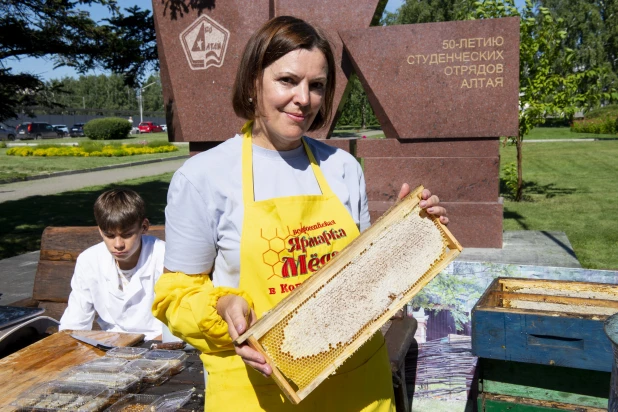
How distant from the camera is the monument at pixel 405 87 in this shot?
7039mm

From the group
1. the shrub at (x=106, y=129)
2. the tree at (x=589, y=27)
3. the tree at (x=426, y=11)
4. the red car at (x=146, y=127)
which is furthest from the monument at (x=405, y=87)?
the red car at (x=146, y=127)

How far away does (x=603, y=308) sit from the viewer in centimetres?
287

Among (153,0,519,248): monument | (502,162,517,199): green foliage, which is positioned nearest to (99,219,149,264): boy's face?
(153,0,519,248): monument

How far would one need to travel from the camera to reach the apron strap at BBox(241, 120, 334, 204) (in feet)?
5.97

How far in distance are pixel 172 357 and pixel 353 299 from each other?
1.33 metres

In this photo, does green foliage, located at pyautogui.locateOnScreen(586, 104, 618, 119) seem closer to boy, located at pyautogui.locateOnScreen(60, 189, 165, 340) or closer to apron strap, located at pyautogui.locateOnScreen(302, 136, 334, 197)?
boy, located at pyautogui.locateOnScreen(60, 189, 165, 340)

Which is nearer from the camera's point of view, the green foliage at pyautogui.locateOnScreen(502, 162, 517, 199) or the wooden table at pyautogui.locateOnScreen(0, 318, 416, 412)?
the wooden table at pyautogui.locateOnScreen(0, 318, 416, 412)

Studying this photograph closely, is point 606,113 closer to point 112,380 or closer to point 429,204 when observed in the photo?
point 429,204

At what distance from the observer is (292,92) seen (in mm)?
1819

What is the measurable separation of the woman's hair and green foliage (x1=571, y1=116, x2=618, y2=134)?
4187 cm

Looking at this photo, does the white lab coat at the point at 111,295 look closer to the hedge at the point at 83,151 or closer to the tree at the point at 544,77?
the tree at the point at 544,77

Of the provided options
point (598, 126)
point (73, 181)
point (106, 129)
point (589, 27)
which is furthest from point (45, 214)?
point (589, 27)

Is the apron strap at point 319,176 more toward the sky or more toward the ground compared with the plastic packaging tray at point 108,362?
more toward the sky

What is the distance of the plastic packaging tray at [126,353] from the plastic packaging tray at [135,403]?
0.40m
